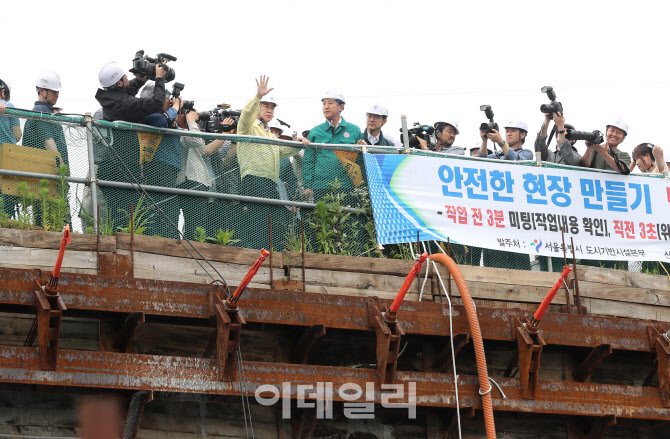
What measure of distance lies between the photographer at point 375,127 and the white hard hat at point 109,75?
3775mm

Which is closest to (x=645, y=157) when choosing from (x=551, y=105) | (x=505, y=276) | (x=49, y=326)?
(x=551, y=105)

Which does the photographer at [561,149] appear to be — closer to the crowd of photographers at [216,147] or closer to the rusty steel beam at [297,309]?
the crowd of photographers at [216,147]

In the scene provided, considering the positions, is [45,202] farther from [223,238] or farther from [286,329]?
[286,329]

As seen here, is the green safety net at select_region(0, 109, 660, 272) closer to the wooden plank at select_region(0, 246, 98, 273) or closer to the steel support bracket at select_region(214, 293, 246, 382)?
the wooden plank at select_region(0, 246, 98, 273)

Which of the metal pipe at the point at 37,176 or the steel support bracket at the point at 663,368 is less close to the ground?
the metal pipe at the point at 37,176

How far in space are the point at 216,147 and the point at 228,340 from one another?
2.98 metres

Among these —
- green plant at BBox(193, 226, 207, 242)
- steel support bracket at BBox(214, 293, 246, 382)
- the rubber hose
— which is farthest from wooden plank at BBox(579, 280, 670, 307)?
steel support bracket at BBox(214, 293, 246, 382)

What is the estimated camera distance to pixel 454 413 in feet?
39.0

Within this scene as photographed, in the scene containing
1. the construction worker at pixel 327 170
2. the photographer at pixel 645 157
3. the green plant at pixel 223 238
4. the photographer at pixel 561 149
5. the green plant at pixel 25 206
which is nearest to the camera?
the green plant at pixel 25 206

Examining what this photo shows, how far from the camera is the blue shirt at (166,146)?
12.4 m

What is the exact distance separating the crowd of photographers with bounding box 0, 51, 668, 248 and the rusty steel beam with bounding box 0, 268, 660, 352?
1.57 m

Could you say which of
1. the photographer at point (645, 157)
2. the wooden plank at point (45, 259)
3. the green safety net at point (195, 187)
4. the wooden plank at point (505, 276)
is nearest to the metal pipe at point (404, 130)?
the green safety net at point (195, 187)

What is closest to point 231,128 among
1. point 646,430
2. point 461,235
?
point 461,235

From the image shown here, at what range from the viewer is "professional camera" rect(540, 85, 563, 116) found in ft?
49.6
